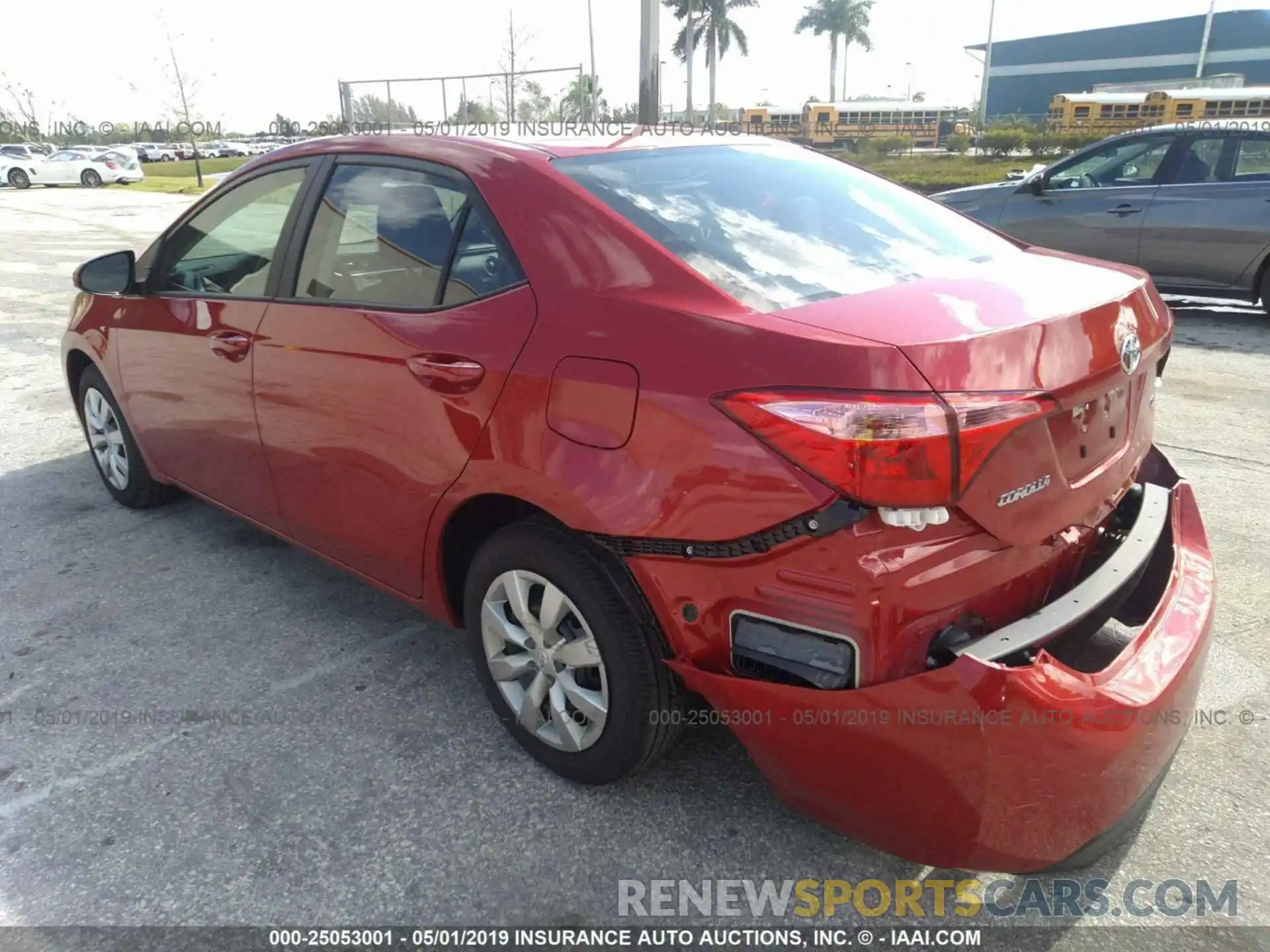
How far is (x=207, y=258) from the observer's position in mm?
3559

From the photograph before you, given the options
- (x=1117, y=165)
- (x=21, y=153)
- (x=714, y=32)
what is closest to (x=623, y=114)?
(x=1117, y=165)

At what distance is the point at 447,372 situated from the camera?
8.09ft

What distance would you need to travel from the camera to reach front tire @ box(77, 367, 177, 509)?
430cm

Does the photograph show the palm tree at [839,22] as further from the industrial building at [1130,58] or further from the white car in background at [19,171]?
the white car in background at [19,171]

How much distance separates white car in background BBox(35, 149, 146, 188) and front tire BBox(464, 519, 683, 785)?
40.0 meters

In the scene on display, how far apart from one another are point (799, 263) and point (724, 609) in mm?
913

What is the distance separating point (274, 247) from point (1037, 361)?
247cm

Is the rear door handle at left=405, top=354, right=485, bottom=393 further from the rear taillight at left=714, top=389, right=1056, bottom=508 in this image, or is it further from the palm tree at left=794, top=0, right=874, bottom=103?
the palm tree at left=794, top=0, right=874, bottom=103

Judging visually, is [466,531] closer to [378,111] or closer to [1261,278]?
[1261,278]

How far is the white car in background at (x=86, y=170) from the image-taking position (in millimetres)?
35062

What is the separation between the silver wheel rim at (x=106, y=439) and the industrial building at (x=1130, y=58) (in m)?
71.8

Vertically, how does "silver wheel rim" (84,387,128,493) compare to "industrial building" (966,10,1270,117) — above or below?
below

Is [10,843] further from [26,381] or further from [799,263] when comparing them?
[26,381]

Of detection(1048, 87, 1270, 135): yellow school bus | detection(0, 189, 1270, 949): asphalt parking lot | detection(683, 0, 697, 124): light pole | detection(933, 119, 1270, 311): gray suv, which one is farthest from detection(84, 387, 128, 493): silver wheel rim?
detection(683, 0, 697, 124): light pole
